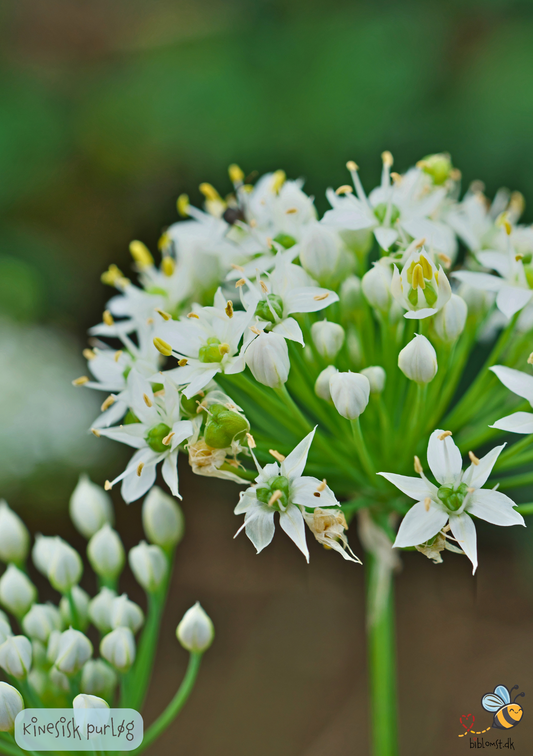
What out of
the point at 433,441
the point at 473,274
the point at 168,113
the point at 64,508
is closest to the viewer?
the point at 433,441

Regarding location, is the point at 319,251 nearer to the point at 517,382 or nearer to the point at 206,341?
the point at 206,341

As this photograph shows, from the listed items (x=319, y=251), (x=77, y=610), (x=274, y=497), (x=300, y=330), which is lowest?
(x=77, y=610)

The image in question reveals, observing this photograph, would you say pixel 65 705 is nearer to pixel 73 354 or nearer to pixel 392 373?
pixel 392 373

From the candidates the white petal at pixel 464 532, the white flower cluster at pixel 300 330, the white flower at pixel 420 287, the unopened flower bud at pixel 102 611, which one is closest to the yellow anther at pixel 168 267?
the white flower cluster at pixel 300 330

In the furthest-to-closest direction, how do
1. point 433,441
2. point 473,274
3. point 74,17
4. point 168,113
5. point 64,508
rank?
1. point 74,17
2. point 168,113
3. point 64,508
4. point 473,274
5. point 433,441

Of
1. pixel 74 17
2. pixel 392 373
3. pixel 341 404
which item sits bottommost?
pixel 341 404

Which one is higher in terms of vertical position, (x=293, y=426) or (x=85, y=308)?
(x=85, y=308)

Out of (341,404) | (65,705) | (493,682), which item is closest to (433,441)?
(341,404)

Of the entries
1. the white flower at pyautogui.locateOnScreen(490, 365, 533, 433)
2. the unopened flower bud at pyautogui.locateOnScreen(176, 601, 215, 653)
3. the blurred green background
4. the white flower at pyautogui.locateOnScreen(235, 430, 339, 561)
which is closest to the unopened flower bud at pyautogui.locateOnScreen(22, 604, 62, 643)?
the unopened flower bud at pyautogui.locateOnScreen(176, 601, 215, 653)

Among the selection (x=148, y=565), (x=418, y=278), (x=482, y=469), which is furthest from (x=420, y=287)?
(x=148, y=565)
